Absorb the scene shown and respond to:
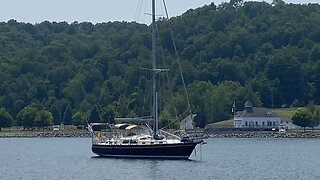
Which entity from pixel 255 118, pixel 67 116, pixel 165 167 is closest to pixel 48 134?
pixel 67 116

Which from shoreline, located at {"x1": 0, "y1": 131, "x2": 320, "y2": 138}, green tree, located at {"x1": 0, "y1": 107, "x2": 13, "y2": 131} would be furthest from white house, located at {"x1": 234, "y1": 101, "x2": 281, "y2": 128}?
green tree, located at {"x1": 0, "y1": 107, "x2": 13, "y2": 131}

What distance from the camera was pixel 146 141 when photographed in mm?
76000

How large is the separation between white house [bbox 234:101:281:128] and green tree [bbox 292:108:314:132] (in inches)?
238

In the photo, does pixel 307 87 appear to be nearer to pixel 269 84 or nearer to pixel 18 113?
pixel 269 84

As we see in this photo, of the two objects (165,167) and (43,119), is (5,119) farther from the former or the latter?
(165,167)

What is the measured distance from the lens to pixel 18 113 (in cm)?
17938

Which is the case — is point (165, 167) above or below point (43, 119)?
below

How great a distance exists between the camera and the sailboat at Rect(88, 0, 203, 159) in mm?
75000

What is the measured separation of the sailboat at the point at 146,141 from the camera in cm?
7500

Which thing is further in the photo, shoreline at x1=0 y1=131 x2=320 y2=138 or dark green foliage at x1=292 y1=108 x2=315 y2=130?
dark green foliage at x1=292 y1=108 x2=315 y2=130

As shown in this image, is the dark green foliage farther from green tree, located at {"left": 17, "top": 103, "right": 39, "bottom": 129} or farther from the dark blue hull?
the dark blue hull

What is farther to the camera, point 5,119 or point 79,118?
point 79,118

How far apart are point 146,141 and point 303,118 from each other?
81.0 m

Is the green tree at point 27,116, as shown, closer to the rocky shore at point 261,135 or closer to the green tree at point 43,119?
the green tree at point 43,119
